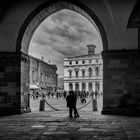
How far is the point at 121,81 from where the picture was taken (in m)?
12.2

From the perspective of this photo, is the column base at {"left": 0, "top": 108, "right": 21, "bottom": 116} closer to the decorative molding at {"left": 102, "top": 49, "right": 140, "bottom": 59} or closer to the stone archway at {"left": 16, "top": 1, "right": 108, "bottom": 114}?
the stone archway at {"left": 16, "top": 1, "right": 108, "bottom": 114}

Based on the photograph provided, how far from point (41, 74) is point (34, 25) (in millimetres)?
49972

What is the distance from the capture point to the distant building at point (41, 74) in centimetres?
5637

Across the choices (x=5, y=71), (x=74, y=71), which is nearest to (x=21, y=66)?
(x=5, y=71)

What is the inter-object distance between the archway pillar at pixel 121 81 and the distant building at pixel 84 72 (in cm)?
6118

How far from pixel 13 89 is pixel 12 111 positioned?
1.08 m

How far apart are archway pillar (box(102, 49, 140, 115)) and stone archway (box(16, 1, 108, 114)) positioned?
2.72 feet

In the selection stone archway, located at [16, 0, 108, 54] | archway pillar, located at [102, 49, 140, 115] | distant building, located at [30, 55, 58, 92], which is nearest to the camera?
archway pillar, located at [102, 49, 140, 115]

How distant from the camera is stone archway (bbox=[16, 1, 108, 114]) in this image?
12477 millimetres

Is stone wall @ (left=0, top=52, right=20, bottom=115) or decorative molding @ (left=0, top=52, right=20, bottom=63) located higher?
decorative molding @ (left=0, top=52, right=20, bottom=63)

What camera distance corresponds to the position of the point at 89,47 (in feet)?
261

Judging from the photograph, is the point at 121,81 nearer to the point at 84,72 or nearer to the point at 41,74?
the point at 41,74

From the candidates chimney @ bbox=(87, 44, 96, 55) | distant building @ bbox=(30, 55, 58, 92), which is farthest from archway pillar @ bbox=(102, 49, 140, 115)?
chimney @ bbox=(87, 44, 96, 55)

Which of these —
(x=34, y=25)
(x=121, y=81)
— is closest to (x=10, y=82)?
(x=34, y=25)
